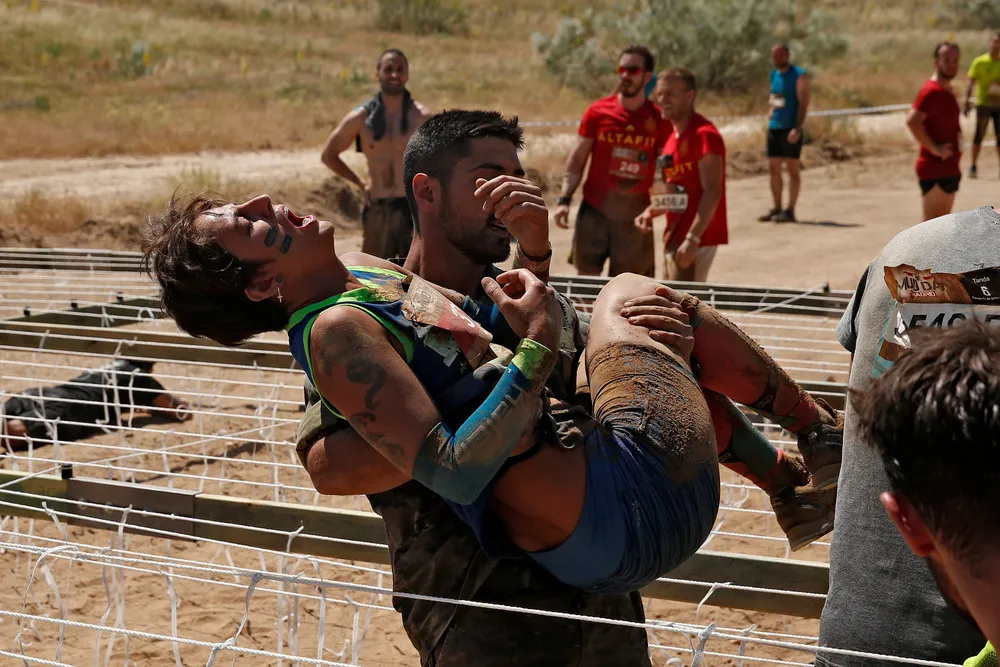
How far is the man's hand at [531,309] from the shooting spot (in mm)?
1899

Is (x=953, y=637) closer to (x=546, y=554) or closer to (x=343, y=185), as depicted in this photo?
(x=546, y=554)

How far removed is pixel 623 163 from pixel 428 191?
13.4ft

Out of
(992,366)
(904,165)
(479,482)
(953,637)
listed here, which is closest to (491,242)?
(479,482)

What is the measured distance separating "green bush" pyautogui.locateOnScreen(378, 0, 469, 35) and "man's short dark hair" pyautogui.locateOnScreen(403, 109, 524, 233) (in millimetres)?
35161

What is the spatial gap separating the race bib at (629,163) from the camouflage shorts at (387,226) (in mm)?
1278

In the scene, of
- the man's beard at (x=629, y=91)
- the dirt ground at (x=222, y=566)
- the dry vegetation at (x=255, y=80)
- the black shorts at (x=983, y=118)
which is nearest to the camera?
the dirt ground at (x=222, y=566)

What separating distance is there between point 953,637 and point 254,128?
53.7ft

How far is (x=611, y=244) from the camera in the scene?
21.1 feet

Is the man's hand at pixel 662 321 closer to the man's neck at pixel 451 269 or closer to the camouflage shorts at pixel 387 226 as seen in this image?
the man's neck at pixel 451 269

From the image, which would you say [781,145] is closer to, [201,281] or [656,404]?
[656,404]

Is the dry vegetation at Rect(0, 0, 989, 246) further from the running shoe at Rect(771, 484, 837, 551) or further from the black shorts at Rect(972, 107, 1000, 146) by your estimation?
the running shoe at Rect(771, 484, 837, 551)

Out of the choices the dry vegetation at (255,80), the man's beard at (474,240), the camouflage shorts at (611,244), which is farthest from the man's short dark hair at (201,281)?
the dry vegetation at (255,80)

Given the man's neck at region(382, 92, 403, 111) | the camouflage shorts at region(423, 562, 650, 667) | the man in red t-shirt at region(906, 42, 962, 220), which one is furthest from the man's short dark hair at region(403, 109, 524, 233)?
the man in red t-shirt at region(906, 42, 962, 220)

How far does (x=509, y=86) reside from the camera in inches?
965
